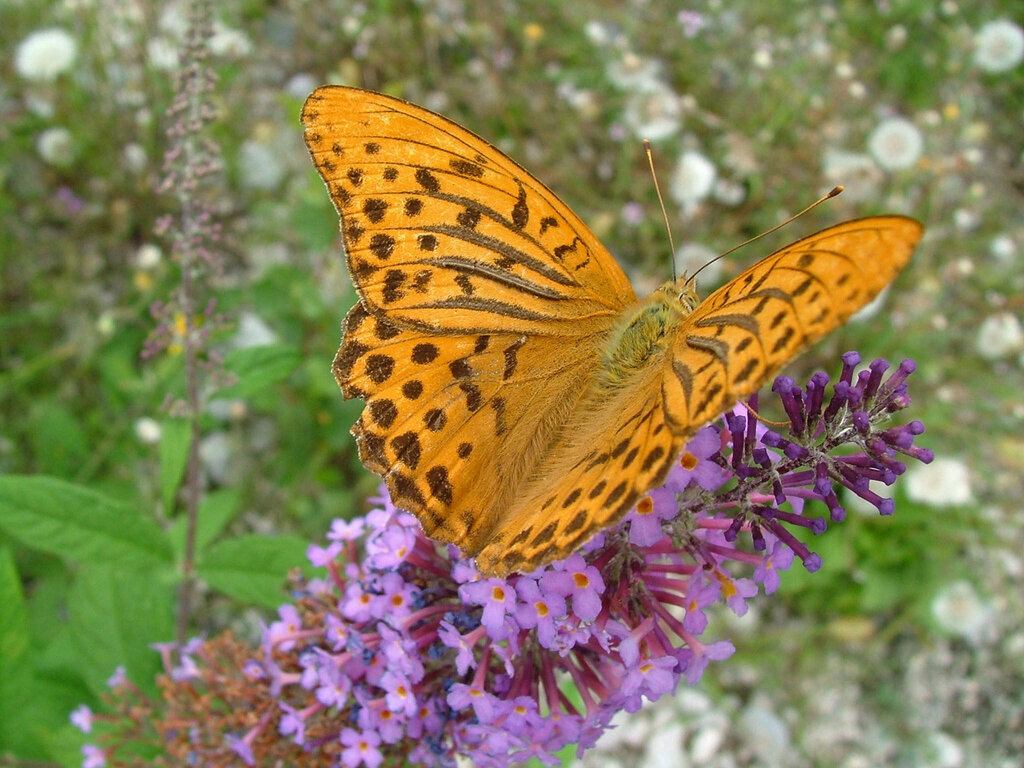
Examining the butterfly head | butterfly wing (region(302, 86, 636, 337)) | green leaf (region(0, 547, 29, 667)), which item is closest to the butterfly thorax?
the butterfly head

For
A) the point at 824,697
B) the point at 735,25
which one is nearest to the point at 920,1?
the point at 735,25

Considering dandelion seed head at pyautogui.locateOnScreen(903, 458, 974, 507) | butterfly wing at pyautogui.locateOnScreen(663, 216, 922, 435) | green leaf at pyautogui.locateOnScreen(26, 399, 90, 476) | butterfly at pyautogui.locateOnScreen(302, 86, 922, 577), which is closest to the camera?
butterfly wing at pyautogui.locateOnScreen(663, 216, 922, 435)

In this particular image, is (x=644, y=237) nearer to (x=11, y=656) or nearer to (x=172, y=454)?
(x=172, y=454)

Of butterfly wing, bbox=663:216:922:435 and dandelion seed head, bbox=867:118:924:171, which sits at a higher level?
dandelion seed head, bbox=867:118:924:171

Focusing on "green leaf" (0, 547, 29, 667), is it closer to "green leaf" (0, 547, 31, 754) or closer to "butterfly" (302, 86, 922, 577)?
"green leaf" (0, 547, 31, 754)

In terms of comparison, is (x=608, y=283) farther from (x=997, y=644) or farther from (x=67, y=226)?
(x=67, y=226)

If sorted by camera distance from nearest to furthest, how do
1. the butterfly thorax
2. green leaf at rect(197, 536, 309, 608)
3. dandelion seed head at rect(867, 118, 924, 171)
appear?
the butterfly thorax, green leaf at rect(197, 536, 309, 608), dandelion seed head at rect(867, 118, 924, 171)
